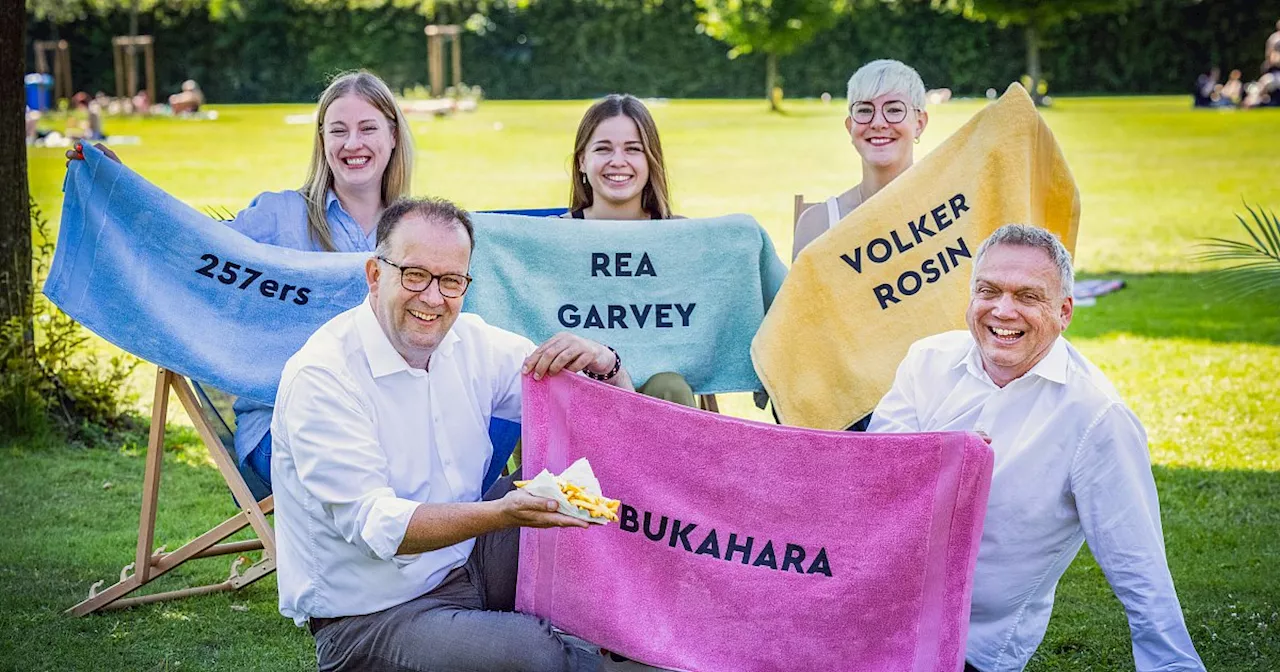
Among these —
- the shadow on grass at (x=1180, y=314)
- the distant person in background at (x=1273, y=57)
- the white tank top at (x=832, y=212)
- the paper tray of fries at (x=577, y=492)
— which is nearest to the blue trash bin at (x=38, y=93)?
the shadow on grass at (x=1180, y=314)

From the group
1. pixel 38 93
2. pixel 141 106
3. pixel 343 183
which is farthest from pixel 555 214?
pixel 141 106

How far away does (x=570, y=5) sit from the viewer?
1483 inches

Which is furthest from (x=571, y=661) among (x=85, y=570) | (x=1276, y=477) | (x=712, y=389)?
(x=1276, y=477)

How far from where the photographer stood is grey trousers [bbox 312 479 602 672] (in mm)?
2951

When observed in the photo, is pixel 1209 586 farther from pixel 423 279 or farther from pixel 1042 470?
pixel 423 279

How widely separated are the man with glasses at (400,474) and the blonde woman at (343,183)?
1.26 metres

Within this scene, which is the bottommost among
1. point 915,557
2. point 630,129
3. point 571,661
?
point 571,661

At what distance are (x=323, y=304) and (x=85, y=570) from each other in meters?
1.51

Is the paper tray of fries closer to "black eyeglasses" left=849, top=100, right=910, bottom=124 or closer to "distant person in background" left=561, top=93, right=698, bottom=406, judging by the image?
"distant person in background" left=561, top=93, right=698, bottom=406

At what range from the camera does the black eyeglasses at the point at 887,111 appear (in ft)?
14.5

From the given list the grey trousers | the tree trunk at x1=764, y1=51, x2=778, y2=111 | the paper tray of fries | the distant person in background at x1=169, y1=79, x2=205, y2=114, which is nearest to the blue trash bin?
the distant person in background at x1=169, y1=79, x2=205, y2=114

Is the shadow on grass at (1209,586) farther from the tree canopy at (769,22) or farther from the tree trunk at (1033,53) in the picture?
the tree trunk at (1033,53)

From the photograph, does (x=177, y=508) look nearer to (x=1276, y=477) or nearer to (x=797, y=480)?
(x=797, y=480)

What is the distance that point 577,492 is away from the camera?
280cm
